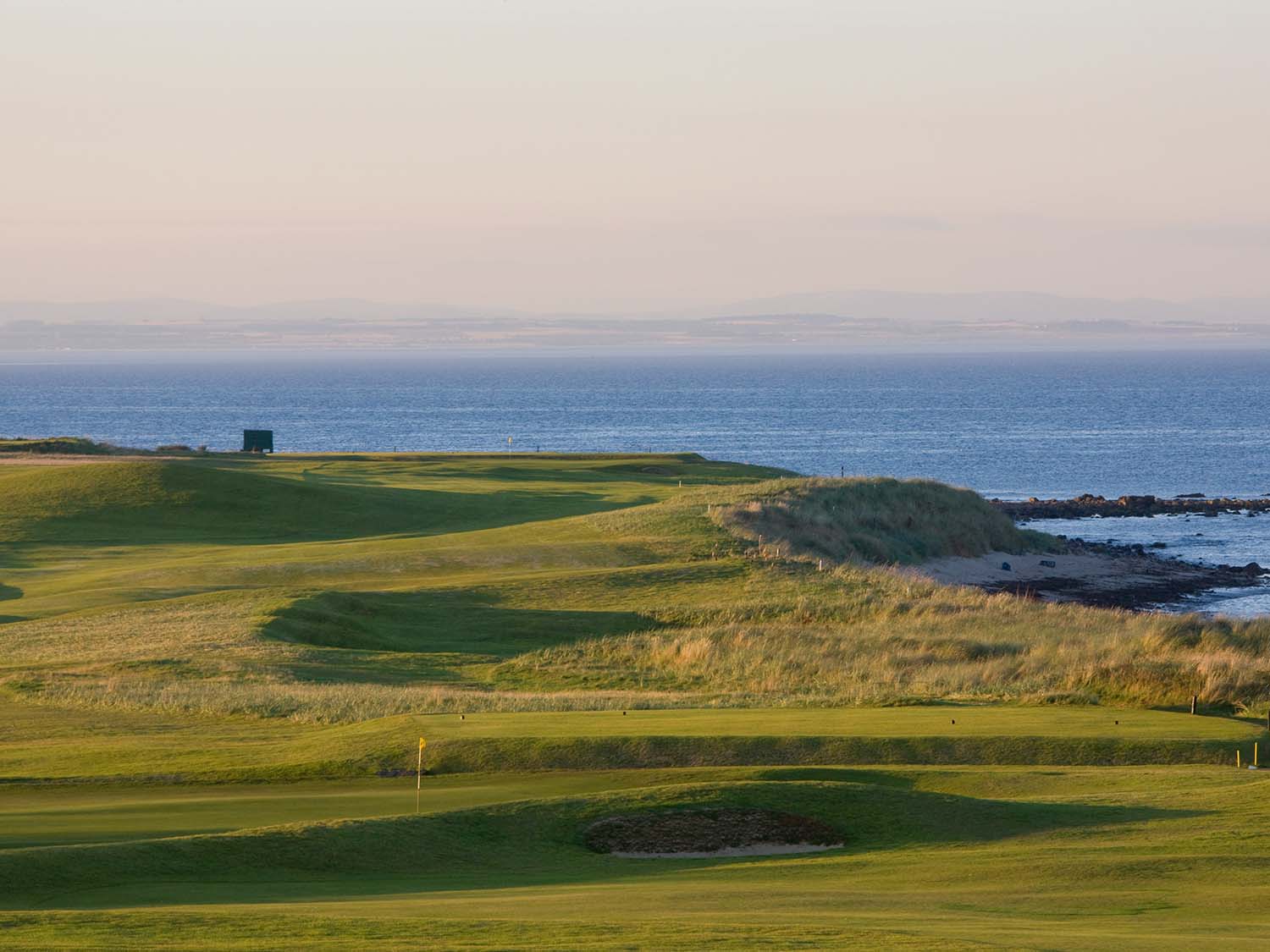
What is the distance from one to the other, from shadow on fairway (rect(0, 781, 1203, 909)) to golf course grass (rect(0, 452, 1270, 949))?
0.15 feet

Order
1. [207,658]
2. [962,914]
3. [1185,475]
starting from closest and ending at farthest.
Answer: [962,914] → [207,658] → [1185,475]

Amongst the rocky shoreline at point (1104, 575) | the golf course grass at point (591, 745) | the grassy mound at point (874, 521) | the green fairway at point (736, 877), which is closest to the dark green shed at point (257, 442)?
the golf course grass at point (591, 745)

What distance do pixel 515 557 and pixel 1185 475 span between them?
73.7 metres

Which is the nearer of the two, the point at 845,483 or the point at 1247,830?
the point at 1247,830

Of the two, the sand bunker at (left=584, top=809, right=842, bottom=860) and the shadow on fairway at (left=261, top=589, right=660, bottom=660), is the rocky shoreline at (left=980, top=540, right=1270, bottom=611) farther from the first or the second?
the sand bunker at (left=584, top=809, right=842, bottom=860)

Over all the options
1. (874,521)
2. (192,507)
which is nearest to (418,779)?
(192,507)

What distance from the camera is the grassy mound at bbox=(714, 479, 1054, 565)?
A: 55.2 meters

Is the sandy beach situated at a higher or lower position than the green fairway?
lower

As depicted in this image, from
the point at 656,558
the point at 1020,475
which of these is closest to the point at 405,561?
the point at 656,558

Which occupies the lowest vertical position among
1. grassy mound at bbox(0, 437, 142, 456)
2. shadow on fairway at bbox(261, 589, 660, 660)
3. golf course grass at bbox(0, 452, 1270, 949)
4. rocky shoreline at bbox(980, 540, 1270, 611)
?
rocky shoreline at bbox(980, 540, 1270, 611)

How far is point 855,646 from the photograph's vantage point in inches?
1404

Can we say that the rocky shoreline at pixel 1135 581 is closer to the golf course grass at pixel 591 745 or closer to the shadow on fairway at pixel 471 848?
the golf course grass at pixel 591 745

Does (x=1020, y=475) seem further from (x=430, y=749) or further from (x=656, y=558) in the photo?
(x=430, y=749)

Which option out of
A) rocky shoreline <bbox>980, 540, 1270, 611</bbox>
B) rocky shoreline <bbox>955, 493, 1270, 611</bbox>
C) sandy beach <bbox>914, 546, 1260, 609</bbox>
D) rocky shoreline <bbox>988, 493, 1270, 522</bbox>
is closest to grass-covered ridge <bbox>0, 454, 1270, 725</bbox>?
sandy beach <bbox>914, 546, 1260, 609</bbox>
